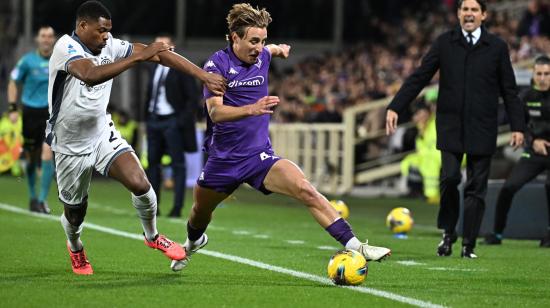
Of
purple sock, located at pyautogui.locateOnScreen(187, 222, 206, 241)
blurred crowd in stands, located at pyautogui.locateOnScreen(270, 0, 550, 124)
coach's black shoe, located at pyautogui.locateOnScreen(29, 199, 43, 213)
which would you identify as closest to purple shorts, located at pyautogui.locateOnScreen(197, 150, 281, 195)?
purple sock, located at pyautogui.locateOnScreen(187, 222, 206, 241)

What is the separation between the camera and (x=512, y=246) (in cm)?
1324

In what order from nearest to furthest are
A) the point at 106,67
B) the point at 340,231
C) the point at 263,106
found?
the point at 263,106
the point at 106,67
the point at 340,231

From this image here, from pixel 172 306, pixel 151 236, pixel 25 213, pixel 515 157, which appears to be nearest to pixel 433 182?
pixel 515 157

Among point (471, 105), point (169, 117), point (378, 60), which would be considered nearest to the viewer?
point (471, 105)

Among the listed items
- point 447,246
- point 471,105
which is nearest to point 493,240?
point 447,246

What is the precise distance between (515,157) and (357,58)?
8.83 metres

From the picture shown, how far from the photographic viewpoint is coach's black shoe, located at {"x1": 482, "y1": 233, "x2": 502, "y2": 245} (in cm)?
1348

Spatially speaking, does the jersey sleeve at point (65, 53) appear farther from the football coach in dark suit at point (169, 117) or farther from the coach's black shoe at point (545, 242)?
the football coach in dark suit at point (169, 117)

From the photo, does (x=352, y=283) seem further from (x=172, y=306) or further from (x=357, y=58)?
(x=357, y=58)

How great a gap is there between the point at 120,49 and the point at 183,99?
7.05 m

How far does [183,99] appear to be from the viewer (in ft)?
55.1

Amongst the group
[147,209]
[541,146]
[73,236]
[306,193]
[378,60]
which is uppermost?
[306,193]

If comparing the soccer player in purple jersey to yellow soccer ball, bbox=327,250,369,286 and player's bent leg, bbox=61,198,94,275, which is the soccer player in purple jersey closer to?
yellow soccer ball, bbox=327,250,369,286

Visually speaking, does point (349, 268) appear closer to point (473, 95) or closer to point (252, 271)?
point (252, 271)
